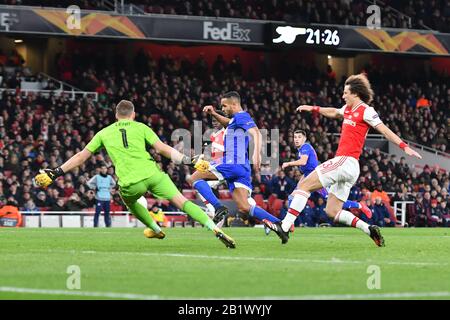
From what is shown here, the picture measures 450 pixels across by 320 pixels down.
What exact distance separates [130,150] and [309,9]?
104 ft

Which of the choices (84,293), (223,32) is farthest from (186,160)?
(223,32)

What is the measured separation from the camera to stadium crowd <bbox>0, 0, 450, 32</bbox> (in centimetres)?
4153

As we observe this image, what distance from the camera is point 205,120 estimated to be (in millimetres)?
37656

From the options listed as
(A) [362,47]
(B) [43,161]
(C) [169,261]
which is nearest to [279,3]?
(A) [362,47]

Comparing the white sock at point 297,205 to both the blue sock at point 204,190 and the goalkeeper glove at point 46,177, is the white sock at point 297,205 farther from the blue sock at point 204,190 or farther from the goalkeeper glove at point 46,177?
the goalkeeper glove at point 46,177

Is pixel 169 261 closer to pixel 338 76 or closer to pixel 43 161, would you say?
pixel 43 161

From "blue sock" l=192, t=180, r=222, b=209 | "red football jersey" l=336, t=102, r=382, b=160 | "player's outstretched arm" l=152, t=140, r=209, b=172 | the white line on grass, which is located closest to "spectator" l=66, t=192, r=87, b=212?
"blue sock" l=192, t=180, r=222, b=209

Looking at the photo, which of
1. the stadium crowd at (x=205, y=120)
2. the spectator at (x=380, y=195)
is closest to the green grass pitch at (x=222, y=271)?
the stadium crowd at (x=205, y=120)

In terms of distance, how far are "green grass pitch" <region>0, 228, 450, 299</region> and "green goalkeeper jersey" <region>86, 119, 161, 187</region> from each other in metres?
1.00

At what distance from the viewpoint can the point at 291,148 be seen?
37.7m

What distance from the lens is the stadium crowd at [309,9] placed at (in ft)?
136

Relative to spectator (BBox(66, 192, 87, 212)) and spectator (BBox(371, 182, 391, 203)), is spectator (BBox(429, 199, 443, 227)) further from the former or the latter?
spectator (BBox(66, 192, 87, 212))

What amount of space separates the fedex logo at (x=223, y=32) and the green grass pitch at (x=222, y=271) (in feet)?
85.0
